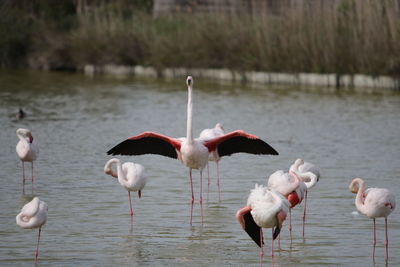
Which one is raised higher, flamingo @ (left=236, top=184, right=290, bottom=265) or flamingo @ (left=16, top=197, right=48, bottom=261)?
flamingo @ (left=236, top=184, right=290, bottom=265)

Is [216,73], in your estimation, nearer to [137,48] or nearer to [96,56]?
[137,48]

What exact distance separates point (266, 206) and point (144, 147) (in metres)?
2.86

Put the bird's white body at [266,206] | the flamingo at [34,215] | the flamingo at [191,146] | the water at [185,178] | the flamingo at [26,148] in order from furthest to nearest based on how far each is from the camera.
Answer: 1. the flamingo at [26,148]
2. the flamingo at [191,146]
3. the water at [185,178]
4. the flamingo at [34,215]
5. the bird's white body at [266,206]

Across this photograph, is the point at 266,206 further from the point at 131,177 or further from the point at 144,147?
the point at 144,147

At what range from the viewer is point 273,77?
24.5 metres

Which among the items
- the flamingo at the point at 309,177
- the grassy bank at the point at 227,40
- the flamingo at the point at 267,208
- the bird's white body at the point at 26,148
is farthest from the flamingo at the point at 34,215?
the grassy bank at the point at 227,40

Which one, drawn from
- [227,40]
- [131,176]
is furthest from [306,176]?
[227,40]

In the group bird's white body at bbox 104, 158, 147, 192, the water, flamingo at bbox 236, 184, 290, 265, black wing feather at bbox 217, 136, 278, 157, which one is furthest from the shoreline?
flamingo at bbox 236, 184, 290, 265

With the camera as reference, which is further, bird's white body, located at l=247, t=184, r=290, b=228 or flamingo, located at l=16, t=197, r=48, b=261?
flamingo, located at l=16, t=197, r=48, b=261

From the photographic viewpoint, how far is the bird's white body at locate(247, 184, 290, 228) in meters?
6.96

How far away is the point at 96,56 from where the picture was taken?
31047 mm

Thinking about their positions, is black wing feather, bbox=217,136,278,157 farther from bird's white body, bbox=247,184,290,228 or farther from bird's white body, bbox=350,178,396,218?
bird's white body, bbox=247,184,290,228

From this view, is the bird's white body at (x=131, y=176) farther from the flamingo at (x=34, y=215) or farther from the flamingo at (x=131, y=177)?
the flamingo at (x=34, y=215)

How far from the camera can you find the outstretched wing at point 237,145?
30.4ft
